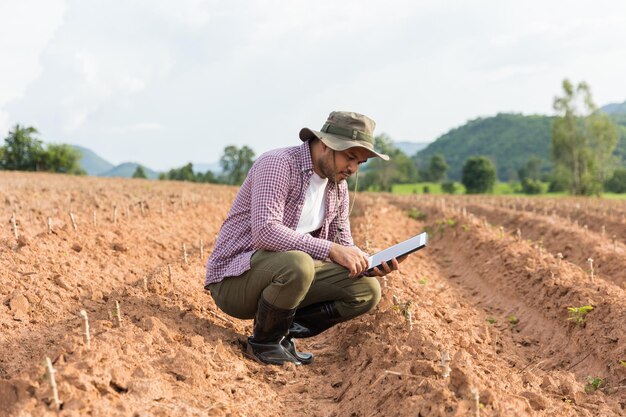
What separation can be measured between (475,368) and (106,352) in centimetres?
237

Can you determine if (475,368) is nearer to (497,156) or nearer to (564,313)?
(564,313)

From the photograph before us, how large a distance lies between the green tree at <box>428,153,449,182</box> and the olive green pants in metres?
77.2

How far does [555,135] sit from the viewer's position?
141ft

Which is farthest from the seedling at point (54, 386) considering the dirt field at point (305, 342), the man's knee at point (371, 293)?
the man's knee at point (371, 293)

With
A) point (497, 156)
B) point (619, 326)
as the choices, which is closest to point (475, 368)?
point (619, 326)

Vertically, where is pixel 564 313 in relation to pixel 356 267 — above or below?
below

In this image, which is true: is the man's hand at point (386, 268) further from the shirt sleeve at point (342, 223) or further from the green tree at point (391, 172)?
the green tree at point (391, 172)

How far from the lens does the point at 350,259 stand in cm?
426

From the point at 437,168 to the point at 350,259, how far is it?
78.3 meters

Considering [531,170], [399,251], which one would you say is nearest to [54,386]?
[399,251]

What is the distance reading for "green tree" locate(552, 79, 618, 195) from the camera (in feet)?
138

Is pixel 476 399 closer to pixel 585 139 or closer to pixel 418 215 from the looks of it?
pixel 418 215

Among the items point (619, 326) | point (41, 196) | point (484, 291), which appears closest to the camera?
point (619, 326)

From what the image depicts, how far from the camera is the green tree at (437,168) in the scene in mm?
79938
